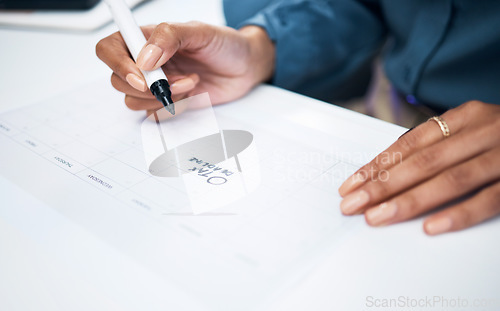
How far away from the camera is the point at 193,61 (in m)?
0.54

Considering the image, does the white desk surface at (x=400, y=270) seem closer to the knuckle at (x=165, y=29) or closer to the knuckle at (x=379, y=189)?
the knuckle at (x=379, y=189)

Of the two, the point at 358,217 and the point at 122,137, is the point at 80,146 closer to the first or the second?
the point at 122,137

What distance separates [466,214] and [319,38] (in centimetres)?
42

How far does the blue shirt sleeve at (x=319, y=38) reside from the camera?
24.4 inches

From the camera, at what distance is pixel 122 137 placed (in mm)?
441

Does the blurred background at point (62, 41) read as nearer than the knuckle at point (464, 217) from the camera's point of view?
No

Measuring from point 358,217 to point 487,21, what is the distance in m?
0.35

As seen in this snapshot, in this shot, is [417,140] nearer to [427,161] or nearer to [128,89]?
[427,161]

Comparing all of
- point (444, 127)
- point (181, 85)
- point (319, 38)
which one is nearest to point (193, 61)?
point (181, 85)

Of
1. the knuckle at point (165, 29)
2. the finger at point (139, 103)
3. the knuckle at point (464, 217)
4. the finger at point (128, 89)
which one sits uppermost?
the knuckle at point (165, 29)

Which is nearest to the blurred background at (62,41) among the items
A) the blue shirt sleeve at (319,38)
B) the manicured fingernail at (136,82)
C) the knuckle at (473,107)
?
the blue shirt sleeve at (319,38)

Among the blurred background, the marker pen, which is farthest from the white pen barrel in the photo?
the blurred background

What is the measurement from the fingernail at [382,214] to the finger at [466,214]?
0.09ft

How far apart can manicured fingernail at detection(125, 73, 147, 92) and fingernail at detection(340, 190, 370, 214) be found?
0.26 m
